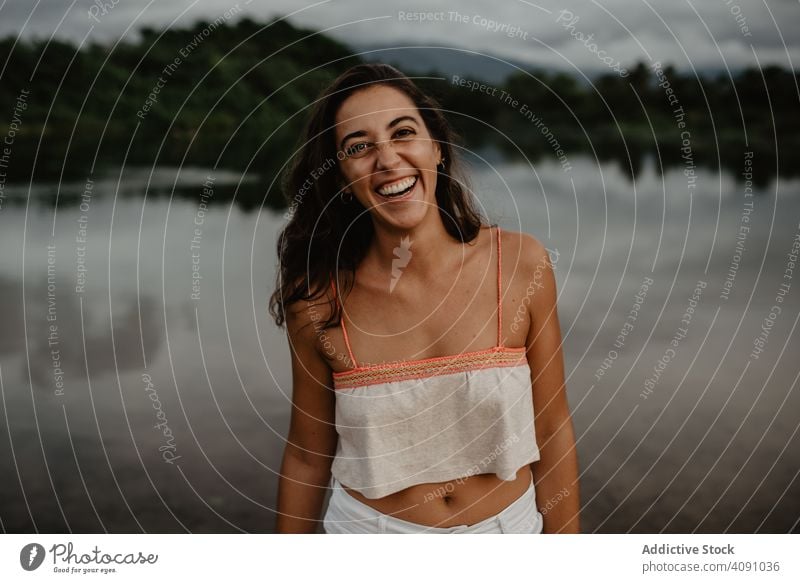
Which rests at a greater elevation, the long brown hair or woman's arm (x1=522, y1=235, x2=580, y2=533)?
the long brown hair

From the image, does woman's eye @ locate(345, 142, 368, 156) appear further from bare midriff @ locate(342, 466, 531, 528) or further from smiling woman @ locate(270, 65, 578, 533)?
bare midriff @ locate(342, 466, 531, 528)

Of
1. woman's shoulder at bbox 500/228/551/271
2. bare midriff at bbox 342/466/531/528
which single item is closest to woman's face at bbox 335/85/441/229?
woman's shoulder at bbox 500/228/551/271

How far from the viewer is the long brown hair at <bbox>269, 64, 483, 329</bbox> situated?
4.18 ft

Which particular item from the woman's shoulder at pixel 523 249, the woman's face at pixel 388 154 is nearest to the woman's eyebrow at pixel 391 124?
the woman's face at pixel 388 154

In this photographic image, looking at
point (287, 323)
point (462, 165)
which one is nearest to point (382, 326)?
point (287, 323)

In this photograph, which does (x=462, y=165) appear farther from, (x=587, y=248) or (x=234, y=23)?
(x=234, y=23)

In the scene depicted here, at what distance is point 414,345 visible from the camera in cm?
129

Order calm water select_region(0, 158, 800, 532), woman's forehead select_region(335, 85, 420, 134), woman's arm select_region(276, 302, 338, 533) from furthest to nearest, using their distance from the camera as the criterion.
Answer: calm water select_region(0, 158, 800, 532) < woman's arm select_region(276, 302, 338, 533) < woman's forehead select_region(335, 85, 420, 134)

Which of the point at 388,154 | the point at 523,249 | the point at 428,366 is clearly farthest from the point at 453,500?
the point at 388,154

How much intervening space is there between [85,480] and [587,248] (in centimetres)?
97

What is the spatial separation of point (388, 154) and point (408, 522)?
554 millimetres

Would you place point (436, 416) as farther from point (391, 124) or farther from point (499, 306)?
point (391, 124)

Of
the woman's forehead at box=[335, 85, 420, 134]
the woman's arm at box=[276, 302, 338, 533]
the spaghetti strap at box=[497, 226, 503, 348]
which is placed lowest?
the woman's arm at box=[276, 302, 338, 533]

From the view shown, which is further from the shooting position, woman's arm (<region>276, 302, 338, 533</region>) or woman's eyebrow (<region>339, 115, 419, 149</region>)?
woman's arm (<region>276, 302, 338, 533</region>)
